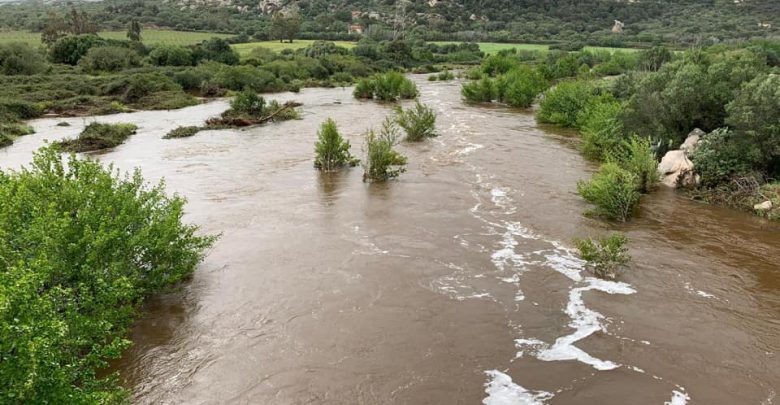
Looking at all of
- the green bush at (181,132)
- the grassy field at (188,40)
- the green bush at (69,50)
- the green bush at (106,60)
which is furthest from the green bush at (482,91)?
the grassy field at (188,40)

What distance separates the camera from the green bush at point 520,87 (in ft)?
131

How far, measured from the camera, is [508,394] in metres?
8.27

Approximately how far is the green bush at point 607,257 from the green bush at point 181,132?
2271 cm

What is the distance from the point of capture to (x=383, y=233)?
1489 centimetres

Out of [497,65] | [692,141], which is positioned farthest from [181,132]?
[497,65]

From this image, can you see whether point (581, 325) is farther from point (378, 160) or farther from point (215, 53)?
point (215, 53)

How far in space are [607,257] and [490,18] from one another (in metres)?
142

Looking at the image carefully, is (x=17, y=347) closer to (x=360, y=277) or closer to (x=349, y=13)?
(x=360, y=277)

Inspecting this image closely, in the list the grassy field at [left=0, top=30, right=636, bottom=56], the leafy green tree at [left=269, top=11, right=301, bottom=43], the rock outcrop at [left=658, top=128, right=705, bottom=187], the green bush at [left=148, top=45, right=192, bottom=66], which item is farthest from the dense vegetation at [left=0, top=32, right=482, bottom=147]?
the rock outcrop at [left=658, top=128, right=705, bottom=187]

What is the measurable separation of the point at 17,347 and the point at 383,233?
394 inches

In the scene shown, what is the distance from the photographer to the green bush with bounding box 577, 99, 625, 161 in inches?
902

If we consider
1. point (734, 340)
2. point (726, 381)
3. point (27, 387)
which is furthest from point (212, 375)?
point (734, 340)

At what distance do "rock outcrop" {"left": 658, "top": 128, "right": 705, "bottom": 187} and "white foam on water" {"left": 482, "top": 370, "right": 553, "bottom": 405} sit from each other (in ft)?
45.0

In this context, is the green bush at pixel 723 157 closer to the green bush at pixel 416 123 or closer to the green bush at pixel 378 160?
the green bush at pixel 378 160
